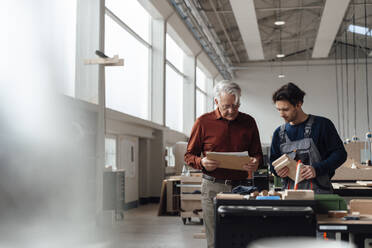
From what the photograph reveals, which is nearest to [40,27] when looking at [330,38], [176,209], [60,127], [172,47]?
[60,127]

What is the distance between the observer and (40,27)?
16.8 feet

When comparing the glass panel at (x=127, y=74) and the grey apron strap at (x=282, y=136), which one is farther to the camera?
the glass panel at (x=127, y=74)

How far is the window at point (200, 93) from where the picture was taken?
1759cm

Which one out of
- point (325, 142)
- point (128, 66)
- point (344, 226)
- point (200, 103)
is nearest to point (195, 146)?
point (325, 142)

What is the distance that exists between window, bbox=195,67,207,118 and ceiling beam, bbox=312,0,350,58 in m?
4.24

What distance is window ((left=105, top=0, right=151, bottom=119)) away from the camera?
30.0ft

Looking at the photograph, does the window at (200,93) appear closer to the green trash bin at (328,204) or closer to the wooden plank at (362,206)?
the wooden plank at (362,206)

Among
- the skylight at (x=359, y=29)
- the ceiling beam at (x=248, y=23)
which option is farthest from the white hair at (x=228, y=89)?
the skylight at (x=359, y=29)

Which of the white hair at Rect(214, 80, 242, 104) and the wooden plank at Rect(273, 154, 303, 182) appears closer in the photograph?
the wooden plank at Rect(273, 154, 303, 182)

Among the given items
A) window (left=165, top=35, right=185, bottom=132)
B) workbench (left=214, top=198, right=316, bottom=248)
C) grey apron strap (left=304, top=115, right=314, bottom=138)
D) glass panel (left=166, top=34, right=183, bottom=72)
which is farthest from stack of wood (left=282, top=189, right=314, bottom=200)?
glass panel (left=166, top=34, right=183, bottom=72)

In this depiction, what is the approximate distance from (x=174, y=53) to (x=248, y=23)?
259 centimetres

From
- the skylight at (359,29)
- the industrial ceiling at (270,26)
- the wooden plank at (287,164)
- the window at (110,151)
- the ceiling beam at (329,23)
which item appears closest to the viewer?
the wooden plank at (287,164)

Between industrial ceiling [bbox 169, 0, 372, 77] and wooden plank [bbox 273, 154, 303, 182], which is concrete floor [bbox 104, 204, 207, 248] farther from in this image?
A: industrial ceiling [bbox 169, 0, 372, 77]

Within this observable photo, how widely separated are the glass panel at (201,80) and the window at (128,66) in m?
6.06
